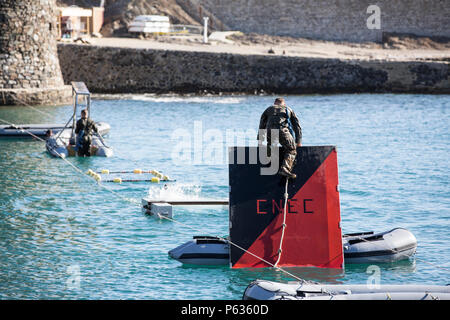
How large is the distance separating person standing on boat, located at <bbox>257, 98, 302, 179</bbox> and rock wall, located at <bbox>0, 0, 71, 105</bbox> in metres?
29.9

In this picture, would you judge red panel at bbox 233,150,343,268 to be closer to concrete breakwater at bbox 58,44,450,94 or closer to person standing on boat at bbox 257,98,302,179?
person standing on boat at bbox 257,98,302,179

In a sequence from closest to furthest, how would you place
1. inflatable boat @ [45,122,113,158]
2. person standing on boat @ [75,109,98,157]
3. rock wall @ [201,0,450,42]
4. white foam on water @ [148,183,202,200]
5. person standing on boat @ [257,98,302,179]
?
person standing on boat @ [257,98,302,179] < white foam on water @ [148,183,202,200] < person standing on boat @ [75,109,98,157] < inflatable boat @ [45,122,113,158] < rock wall @ [201,0,450,42]

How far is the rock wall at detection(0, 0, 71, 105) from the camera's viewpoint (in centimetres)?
4278

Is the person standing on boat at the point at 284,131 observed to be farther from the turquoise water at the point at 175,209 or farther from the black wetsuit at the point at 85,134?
the black wetsuit at the point at 85,134

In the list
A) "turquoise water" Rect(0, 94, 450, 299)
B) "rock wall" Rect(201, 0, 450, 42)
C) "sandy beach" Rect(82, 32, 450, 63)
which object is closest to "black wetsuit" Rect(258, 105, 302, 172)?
"turquoise water" Rect(0, 94, 450, 299)

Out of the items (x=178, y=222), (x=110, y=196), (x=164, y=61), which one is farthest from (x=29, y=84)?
(x=178, y=222)

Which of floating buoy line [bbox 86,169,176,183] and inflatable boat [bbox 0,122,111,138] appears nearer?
floating buoy line [bbox 86,169,176,183]

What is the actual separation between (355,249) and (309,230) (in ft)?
4.49

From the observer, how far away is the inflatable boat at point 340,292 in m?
12.5

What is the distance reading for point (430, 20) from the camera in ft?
243

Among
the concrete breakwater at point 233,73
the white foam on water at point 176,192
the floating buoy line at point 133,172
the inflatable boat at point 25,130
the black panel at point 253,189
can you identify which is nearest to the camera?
the black panel at point 253,189

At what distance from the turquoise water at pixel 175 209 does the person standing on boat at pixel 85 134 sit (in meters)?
0.33

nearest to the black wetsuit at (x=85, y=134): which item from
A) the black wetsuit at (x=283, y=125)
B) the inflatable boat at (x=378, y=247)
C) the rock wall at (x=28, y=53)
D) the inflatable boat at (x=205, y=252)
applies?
the inflatable boat at (x=205, y=252)

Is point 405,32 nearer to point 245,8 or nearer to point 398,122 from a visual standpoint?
point 245,8
